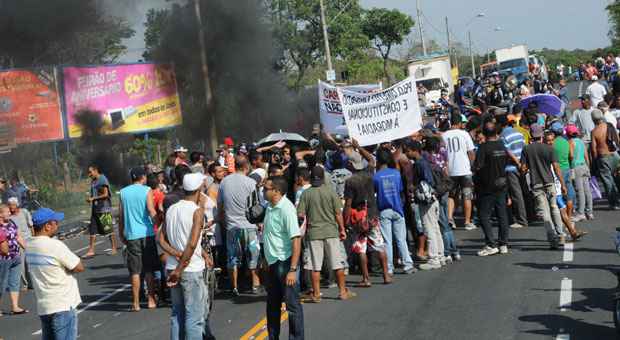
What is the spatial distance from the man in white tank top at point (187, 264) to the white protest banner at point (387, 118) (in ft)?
19.4

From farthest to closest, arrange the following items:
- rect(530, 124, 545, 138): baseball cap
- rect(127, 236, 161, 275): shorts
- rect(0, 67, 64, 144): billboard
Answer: rect(0, 67, 64, 144): billboard < rect(530, 124, 545, 138): baseball cap < rect(127, 236, 161, 275): shorts

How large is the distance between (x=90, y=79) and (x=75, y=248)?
14.1 meters

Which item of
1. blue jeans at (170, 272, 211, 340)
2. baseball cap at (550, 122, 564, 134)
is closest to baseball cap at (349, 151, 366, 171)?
baseball cap at (550, 122, 564, 134)

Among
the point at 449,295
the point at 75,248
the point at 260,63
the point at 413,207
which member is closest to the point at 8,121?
the point at 260,63

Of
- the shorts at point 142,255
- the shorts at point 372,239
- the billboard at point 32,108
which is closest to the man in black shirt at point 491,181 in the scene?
the shorts at point 372,239

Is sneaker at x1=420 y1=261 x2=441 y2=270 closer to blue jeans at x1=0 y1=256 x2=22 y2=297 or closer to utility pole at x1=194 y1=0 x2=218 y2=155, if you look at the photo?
→ blue jeans at x1=0 y1=256 x2=22 y2=297

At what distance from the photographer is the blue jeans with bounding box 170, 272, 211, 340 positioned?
7.92 m

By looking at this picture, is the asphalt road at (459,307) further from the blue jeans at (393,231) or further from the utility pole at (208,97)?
the utility pole at (208,97)

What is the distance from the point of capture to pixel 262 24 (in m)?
35.0

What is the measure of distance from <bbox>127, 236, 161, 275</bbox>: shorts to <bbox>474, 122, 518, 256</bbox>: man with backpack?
4297 mm

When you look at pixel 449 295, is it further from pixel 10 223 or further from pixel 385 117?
pixel 10 223

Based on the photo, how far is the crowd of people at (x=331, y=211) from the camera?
331 inches

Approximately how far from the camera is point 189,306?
7930 mm

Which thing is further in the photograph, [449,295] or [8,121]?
[8,121]
